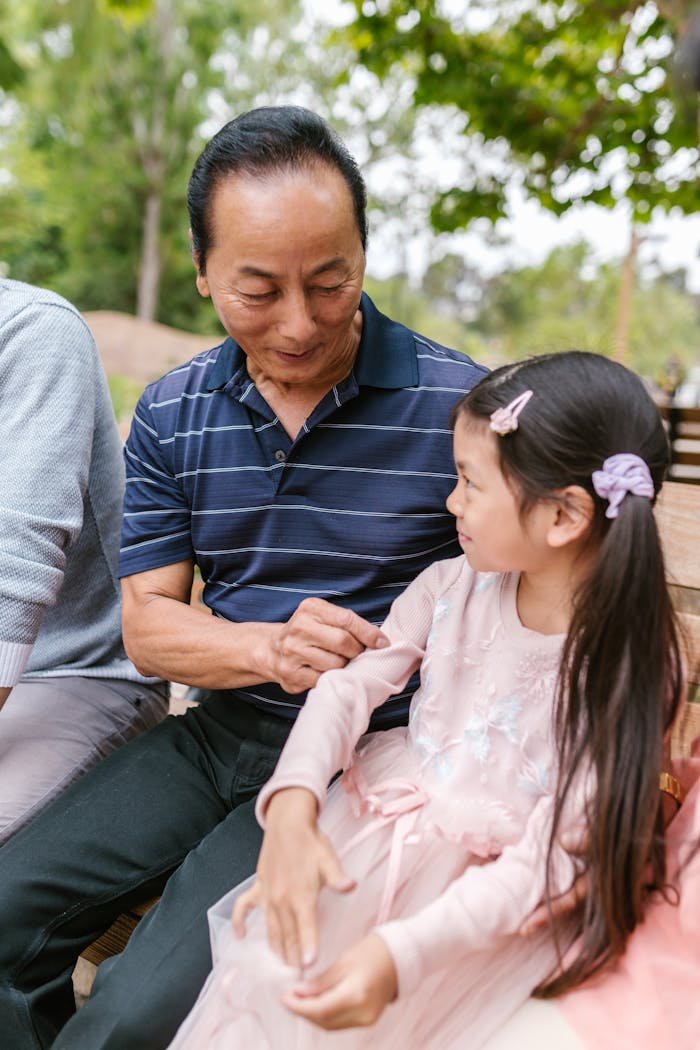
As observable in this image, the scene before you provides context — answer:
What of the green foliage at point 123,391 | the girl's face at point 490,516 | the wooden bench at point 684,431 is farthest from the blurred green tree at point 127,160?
the girl's face at point 490,516

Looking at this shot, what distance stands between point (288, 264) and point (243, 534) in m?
0.56

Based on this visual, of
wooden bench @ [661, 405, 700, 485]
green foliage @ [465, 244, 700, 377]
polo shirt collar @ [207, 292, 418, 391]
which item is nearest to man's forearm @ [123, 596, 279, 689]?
polo shirt collar @ [207, 292, 418, 391]

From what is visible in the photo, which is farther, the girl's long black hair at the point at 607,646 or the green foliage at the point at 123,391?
the green foliage at the point at 123,391

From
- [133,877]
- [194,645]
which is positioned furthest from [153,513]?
[133,877]

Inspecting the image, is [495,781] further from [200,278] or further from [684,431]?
[684,431]

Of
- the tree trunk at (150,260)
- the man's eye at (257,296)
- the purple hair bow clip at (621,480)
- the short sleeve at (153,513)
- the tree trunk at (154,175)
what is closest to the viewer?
the purple hair bow clip at (621,480)

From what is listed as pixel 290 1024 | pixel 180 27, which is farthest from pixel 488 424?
pixel 180 27

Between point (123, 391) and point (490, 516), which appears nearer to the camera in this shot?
point (490, 516)

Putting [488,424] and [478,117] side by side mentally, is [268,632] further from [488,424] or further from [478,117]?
[478,117]

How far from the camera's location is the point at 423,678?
166cm

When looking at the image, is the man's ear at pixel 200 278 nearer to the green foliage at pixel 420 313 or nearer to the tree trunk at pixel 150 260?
the tree trunk at pixel 150 260

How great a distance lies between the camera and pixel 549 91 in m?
6.04

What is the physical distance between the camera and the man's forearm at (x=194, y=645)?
1.75m

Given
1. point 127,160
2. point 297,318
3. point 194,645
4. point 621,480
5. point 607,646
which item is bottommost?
point 194,645
